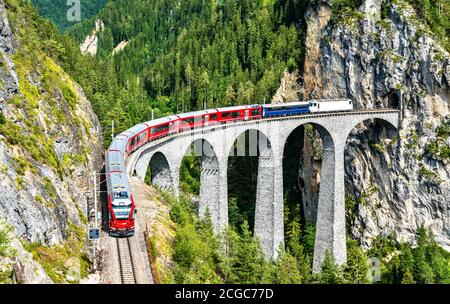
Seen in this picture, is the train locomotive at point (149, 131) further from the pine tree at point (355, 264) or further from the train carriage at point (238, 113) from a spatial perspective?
the pine tree at point (355, 264)

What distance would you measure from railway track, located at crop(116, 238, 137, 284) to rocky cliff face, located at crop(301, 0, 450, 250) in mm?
48740

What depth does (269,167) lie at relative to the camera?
68.0 m

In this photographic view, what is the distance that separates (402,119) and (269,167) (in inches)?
776

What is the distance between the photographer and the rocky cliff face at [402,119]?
71.5m

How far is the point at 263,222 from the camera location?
226ft

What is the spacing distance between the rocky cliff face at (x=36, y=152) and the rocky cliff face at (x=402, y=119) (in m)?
38.4

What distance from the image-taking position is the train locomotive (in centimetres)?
3666

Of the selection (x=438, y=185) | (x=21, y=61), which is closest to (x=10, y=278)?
(x=21, y=61)

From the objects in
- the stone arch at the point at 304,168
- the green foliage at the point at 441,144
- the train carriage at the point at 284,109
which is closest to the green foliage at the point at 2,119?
the train carriage at the point at 284,109

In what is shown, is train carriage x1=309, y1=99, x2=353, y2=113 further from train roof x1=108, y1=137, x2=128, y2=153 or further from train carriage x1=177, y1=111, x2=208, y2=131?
train roof x1=108, y1=137, x2=128, y2=153

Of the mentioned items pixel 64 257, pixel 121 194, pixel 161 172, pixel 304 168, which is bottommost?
pixel 64 257

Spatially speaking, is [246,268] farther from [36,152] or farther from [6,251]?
[6,251]

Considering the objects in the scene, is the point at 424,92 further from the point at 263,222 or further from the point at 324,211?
the point at 263,222

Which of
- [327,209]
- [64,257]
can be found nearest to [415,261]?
[327,209]
